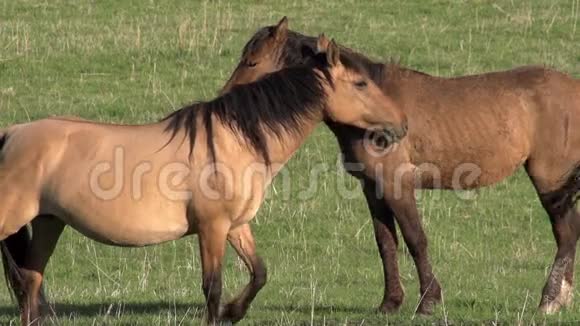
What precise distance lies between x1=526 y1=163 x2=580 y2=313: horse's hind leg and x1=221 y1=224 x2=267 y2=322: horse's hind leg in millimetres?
2261

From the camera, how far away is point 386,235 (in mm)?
9578

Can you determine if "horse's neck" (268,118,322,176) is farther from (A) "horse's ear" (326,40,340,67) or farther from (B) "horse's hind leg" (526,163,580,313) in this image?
(B) "horse's hind leg" (526,163,580,313)

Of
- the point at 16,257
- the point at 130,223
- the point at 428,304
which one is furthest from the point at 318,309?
the point at 16,257

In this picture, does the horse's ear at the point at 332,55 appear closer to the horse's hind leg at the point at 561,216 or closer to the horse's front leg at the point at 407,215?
the horse's front leg at the point at 407,215

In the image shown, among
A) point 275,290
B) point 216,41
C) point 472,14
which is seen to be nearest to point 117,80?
point 216,41

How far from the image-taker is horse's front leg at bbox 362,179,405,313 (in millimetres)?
9383

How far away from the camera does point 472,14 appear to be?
2042 centimetres

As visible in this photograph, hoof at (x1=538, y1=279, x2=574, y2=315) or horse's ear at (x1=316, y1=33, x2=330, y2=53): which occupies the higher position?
horse's ear at (x1=316, y1=33, x2=330, y2=53)

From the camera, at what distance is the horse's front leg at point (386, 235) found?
9383 millimetres

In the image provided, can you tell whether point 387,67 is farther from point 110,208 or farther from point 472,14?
point 472,14

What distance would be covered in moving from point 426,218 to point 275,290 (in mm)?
3232

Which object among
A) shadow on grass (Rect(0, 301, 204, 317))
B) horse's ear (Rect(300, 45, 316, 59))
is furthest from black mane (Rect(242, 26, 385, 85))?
shadow on grass (Rect(0, 301, 204, 317))

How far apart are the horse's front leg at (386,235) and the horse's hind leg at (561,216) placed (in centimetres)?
106

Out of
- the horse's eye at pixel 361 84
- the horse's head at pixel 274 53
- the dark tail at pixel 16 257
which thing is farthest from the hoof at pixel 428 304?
the dark tail at pixel 16 257
